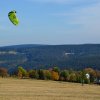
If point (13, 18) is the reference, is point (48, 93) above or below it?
below

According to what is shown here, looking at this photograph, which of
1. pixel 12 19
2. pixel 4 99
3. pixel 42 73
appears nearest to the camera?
pixel 12 19

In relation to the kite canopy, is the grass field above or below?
below

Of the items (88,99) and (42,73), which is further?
(42,73)

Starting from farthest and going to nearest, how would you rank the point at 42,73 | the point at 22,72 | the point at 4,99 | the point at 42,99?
1. the point at 22,72
2. the point at 42,73
3. the point at 42,99
4. the point at 4,99

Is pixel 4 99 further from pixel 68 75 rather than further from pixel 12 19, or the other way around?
pixel 68 75

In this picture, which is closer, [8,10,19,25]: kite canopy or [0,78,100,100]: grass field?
[8,10,19,25]: kite canopy

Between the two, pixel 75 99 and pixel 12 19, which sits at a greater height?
pixel 12 19

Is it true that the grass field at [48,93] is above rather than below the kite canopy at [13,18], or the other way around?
below

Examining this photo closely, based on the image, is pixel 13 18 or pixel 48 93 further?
pixel 48 93

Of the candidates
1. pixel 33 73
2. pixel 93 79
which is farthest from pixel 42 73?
pixel 93 79
